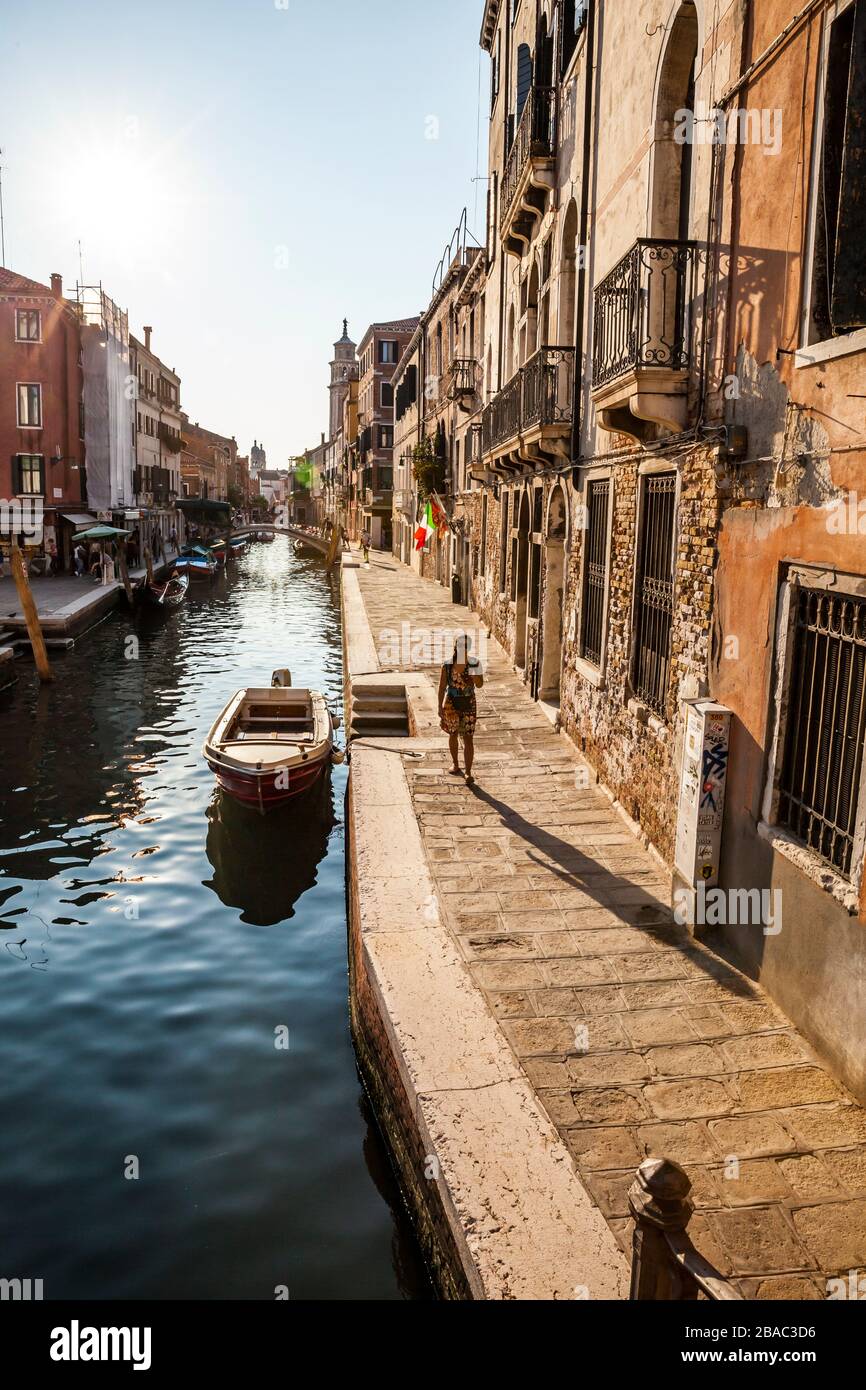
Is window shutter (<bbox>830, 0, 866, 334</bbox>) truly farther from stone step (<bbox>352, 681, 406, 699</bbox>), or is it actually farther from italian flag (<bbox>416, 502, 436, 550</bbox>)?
italian flag (<bbox>416, 502, 436, 550</bbox>)

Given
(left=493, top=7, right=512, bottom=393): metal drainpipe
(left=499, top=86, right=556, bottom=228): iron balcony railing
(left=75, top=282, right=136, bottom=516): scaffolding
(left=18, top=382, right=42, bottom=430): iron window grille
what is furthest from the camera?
(left=75, top=282, right=136, bottom=516): scaffolding

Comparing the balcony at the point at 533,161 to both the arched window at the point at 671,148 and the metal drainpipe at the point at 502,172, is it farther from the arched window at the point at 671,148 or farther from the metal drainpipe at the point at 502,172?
the arched window at the point at 671,148

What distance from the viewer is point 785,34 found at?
540cm

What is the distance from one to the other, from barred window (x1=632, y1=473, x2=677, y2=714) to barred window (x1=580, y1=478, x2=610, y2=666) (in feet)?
4.27

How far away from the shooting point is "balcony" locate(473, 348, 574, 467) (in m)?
11.8

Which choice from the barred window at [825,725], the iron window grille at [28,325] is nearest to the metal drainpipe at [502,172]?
the barred window at [825,725]

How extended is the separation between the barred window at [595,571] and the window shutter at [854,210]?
5696 millimetres

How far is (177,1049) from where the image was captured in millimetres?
Result: 7512

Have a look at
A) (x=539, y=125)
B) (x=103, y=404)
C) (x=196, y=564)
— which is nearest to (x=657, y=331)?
(x=539, y=125)

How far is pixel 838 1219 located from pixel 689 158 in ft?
24.5

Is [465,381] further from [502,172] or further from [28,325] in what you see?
[28,325]

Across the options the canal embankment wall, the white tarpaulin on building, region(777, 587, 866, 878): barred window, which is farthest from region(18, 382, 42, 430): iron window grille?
region(777, 587, 866, 878): barred window

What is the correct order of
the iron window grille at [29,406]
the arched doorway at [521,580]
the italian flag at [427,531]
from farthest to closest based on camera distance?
the iron window grille at [29,406] < the italian flag at [427,531] < the arched doorway at [521,580]

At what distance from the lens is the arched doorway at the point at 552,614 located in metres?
13.5
